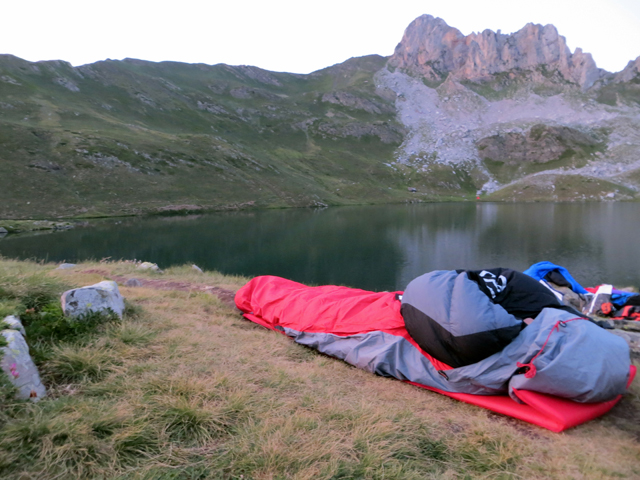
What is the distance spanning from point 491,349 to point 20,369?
4.80 meters

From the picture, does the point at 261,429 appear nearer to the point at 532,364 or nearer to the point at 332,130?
the point at 532,364

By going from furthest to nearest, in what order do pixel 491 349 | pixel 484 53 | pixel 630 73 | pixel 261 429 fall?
1. pixel 484 53
2. pixel 630 73
3. pixel 491 349
4. pixel 261 429

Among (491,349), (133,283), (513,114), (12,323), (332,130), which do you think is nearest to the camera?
(12,323)

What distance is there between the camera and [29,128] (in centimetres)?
5391

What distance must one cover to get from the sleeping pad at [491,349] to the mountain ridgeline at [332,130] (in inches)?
1897

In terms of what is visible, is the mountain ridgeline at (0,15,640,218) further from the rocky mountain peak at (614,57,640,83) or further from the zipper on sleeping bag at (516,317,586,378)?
the zipper on sleeping bag at (516,317,586,378)

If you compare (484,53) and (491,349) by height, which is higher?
(484,53)

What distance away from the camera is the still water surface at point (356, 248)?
1950cm

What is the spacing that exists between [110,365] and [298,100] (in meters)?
149

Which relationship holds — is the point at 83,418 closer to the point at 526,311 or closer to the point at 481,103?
the point at 526,311

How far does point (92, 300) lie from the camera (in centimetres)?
468

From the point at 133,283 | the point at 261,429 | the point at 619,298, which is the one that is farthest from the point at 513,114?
the point at 261,429

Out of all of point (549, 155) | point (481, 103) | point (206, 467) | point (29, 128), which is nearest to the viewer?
point (206, 467)

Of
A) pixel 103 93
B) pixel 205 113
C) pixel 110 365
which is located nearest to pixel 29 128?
pixel 103 93
